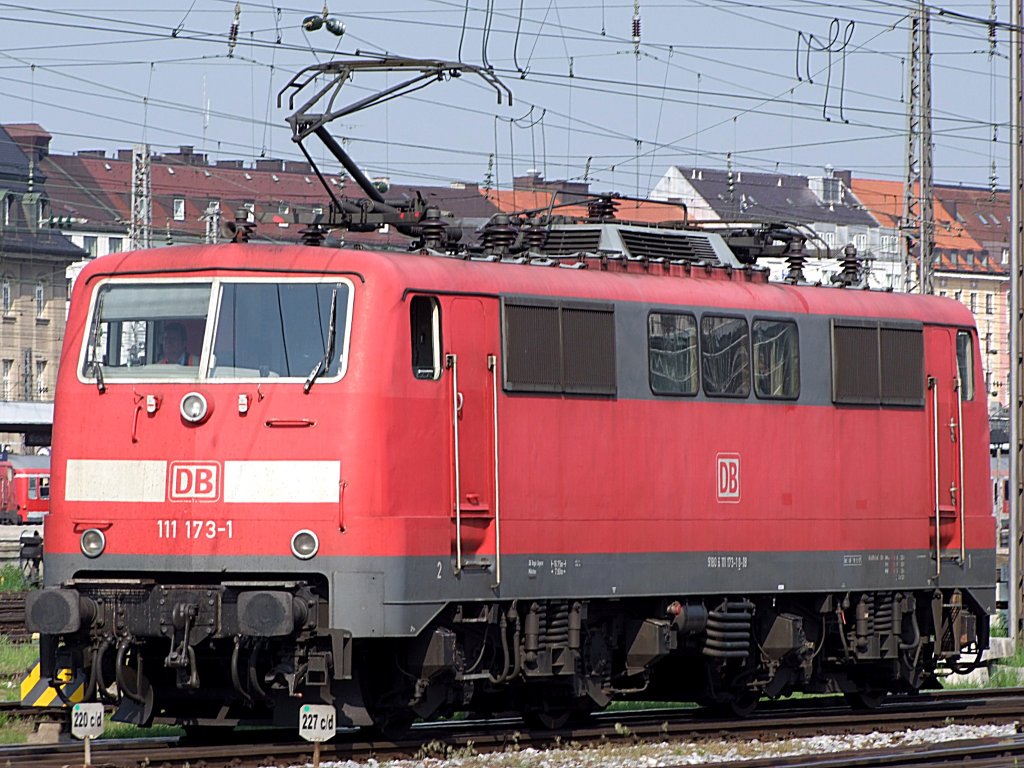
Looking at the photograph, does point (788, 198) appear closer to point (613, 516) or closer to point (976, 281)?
point (976, 281)

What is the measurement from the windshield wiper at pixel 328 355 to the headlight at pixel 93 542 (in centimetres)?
188

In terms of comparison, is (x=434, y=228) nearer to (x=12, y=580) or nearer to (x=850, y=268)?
(x=850, y=268)

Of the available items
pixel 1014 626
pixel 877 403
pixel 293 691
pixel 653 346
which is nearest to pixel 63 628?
pixel 293 691

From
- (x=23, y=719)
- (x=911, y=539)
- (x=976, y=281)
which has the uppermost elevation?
(x=976, y=281)

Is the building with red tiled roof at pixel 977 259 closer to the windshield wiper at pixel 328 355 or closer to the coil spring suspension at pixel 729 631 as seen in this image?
the coil spring suspension at pixel 729 631

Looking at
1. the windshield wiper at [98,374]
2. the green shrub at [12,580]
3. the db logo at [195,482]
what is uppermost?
the windshield wiper at [98,374]

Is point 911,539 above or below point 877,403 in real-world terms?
below

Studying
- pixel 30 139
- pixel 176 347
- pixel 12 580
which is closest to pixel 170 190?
pixel 30 139

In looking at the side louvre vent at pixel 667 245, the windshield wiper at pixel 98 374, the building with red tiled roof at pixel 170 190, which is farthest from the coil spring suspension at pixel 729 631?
the building with red tiled roof at pixel 170 190

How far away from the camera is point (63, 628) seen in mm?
14211

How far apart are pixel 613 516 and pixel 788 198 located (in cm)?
9623

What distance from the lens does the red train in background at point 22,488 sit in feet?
231

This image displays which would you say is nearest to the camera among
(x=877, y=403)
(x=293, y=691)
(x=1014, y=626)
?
(x=293, y=691)

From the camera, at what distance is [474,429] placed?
15.1 meters
